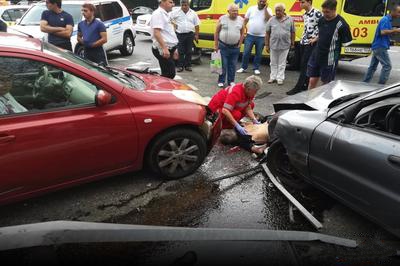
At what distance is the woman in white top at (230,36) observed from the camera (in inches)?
256

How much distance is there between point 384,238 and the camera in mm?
2656

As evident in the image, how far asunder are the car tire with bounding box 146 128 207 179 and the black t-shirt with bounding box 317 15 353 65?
2.94 m

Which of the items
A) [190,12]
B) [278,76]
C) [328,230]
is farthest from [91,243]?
[190,12]

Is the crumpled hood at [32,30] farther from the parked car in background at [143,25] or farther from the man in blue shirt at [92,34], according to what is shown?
the parked car in background at [143,25]

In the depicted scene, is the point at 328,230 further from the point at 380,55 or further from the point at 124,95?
the point at 380,55

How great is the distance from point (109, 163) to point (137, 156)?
0.28m

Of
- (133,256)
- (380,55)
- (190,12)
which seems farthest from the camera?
(190,12)

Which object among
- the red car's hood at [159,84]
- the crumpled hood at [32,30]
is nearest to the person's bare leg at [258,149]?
the red car's hood at [159,84]

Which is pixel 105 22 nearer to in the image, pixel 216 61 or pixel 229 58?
pixel 216 61

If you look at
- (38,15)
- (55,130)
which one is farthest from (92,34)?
(38,15)

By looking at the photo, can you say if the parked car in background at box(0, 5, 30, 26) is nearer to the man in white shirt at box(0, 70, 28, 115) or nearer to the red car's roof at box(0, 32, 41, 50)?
the red car's roof at box(0, 32, 41, 50)

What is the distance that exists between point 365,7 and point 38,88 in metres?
7.27

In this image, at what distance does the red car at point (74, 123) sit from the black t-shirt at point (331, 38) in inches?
114

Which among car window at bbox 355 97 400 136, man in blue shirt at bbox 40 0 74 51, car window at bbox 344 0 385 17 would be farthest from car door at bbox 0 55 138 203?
car window at bbox 344 0 385 17
